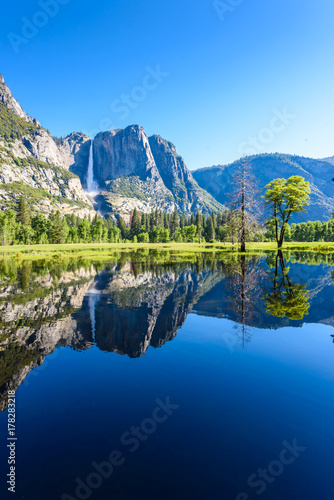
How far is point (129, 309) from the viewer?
1186 centimetres

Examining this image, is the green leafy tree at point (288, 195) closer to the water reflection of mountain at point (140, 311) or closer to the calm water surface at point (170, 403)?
the water reflection of mountain at point (140, 311)

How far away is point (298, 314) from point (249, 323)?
2.59 m

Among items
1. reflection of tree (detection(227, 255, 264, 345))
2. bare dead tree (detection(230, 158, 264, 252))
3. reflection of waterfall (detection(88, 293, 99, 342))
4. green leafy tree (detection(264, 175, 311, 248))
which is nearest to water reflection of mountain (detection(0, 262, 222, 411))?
reflection of waterfall (detection(88, 293, 99, 342))

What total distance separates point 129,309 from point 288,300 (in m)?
7.95

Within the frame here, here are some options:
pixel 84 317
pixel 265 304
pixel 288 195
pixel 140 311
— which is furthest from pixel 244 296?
pixel 288 195

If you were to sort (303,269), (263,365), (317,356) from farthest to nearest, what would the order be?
1. (303,269)
2. (317,356)
3. (263,365)

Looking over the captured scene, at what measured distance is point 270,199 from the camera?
1847 inches

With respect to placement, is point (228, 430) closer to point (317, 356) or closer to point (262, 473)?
point (262, 473)

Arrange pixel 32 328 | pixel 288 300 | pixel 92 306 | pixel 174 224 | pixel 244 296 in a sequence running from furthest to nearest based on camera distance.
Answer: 1. pixel 174 224
2. pixel 244 296
3. pixel 288 300
4. pixel 92 306
5. pixel 32 328

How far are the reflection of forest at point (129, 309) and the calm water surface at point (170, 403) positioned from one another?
8 cm

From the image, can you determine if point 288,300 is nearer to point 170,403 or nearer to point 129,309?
point 129,309

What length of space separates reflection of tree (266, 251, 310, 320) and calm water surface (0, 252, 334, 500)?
24 centimetres

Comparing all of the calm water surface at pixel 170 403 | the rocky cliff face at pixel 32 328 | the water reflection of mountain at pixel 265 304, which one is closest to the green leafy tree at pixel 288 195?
the water reflection of mountain at pixel 265 304

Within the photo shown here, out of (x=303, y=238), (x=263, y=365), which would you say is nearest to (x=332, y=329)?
(x=263, y=365)
